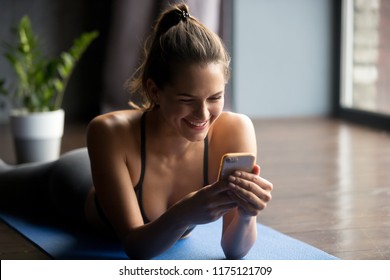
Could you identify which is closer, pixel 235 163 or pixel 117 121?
pixel 235 163

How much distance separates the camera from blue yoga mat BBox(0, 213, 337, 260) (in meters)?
1.93

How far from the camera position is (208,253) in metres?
1.96

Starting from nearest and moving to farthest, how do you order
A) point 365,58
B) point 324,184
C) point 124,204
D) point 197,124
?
point 197,124, point 124,204, point 324,184, point 365,58

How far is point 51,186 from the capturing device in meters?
2.29

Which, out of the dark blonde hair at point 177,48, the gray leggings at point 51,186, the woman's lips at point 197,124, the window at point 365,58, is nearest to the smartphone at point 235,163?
the woman's lips at point 197,124

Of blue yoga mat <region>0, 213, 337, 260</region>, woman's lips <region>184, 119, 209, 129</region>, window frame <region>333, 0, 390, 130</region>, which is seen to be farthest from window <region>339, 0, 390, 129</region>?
woman's lips <region>184, 119, 209, 129</region>

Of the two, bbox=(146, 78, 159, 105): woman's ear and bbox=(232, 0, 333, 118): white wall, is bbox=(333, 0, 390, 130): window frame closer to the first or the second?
bbox=(232, 0, 333, 118): white wall

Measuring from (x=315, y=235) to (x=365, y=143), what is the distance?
5.90 feet

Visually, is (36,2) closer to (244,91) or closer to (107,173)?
(244,91)

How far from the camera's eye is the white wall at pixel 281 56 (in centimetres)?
479

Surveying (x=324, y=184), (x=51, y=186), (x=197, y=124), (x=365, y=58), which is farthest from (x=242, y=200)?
(x=365, y=58)

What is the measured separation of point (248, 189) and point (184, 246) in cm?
53

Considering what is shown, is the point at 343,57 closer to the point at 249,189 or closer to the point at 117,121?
the point at 117,121

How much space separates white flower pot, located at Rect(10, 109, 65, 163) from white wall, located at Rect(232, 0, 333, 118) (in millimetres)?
1800
